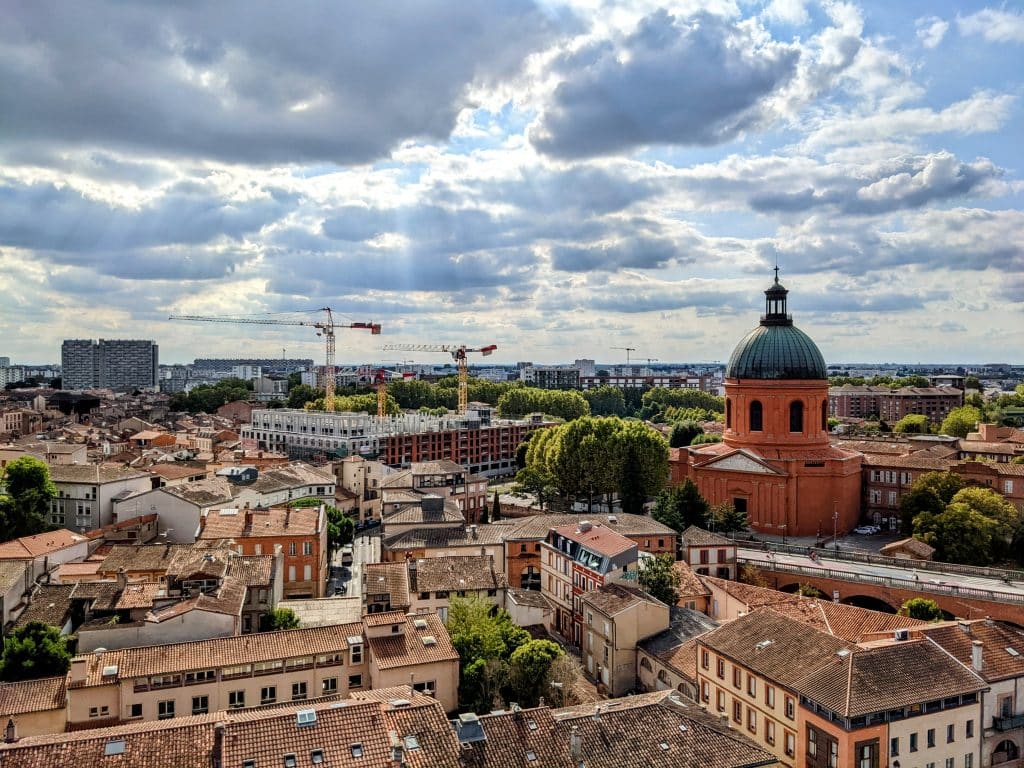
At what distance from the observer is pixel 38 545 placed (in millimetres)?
49500

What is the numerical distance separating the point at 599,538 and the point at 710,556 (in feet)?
33.8

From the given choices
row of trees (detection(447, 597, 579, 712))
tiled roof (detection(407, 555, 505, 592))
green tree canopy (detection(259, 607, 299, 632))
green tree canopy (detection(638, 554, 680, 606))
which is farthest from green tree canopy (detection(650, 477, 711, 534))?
green tree canopy (detection(259, 607, 299, 632))

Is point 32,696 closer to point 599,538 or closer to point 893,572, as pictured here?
point 599,538

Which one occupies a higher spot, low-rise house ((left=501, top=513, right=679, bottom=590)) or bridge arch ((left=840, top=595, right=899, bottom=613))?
low-rise house ((left=501, top=513, right=679, bottom=590))

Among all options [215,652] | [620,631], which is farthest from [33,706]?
[620,631]

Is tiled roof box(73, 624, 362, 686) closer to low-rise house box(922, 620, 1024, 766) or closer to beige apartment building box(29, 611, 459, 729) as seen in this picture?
beige apartment building box(29, 611, 459, 729)

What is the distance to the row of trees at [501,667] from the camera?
1451 inches

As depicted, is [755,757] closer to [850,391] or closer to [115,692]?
[115,692]

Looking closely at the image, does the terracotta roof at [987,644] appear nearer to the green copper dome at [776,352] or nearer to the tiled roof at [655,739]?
the tiled roof at [655,739]

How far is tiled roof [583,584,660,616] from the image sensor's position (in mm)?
41844

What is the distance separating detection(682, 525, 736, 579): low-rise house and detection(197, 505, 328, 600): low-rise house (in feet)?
79.9

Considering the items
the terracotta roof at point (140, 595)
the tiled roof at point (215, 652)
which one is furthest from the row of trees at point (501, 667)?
the terracotta roof at point (140, 595)

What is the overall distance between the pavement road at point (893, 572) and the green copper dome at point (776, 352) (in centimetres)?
1856

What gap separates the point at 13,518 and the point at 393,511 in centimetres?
2539
